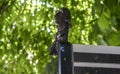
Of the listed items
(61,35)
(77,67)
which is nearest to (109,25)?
(61,35)

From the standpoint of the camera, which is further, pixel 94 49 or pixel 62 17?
pixel 62 17

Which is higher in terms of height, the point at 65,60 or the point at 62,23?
the point at 62,23

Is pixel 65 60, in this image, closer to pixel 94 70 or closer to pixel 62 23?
pixel 94 70

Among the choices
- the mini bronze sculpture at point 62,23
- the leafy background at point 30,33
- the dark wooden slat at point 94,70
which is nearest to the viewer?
the dark wooden slat at point 94,70

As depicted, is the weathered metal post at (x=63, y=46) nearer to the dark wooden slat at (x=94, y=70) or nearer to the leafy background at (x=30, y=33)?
the dark wooden slat at (x=94, y=70)

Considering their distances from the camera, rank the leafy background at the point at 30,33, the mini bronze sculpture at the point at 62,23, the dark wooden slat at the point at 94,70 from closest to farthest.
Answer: the dark wooden slat at the point at 94,70 → the mini bronze sculpture at the point at 62,23 → the leafy background at the point at 30,33

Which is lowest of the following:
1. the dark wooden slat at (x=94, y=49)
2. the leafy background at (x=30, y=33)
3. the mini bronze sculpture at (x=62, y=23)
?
the leafy background at (x=30, y=33)

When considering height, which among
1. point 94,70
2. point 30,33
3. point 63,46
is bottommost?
point 30,33

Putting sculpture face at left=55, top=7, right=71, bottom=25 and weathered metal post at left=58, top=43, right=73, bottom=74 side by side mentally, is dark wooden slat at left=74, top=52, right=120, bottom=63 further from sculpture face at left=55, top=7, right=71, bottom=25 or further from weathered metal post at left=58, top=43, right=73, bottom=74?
sculpture face at left=55, top=7, right=71, bottom=25

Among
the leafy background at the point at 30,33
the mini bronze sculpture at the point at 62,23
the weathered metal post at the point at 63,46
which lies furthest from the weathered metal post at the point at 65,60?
the leafy background at the point at 30,33

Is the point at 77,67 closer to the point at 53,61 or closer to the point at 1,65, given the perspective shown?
the point at 53,61

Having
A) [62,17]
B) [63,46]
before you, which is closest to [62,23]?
[62,17]

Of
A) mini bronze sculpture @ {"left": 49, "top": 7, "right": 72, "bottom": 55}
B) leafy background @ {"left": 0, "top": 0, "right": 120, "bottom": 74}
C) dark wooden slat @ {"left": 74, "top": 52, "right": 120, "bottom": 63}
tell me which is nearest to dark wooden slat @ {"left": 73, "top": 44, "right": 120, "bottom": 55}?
dark wooden slat @ {"left": 74, "top": 52, "right": 120, "bottom": 63}

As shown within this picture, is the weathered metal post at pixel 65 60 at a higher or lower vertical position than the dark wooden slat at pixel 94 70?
higher
